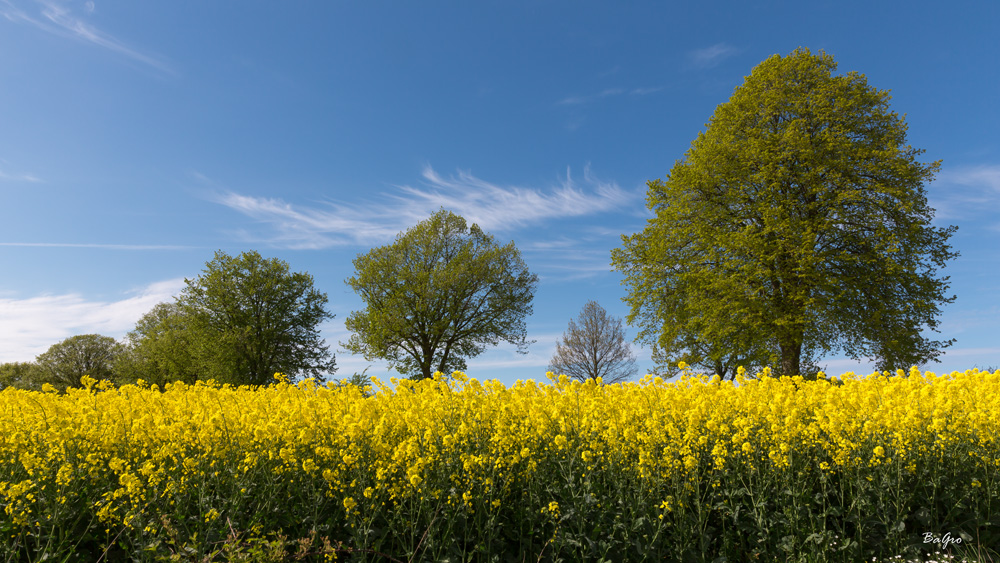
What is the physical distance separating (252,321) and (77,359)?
2933cm

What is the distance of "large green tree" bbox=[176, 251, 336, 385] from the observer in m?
28.8

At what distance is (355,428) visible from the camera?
4707mm

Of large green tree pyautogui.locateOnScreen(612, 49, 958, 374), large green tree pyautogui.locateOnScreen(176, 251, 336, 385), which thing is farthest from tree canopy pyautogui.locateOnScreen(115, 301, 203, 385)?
large green tree pyautogui.locateOnScreen(612, 49, 958, 374)

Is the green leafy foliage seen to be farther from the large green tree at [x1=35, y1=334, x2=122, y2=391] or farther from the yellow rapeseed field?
the yellow rapeseed field

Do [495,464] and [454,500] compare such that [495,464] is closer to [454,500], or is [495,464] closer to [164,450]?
[454,500]

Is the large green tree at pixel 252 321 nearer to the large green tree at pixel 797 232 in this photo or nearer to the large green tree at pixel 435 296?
the large green tree at pixel 435 296

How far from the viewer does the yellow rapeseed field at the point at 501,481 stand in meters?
4.21

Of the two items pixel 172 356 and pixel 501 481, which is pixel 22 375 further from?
pixel 501 481

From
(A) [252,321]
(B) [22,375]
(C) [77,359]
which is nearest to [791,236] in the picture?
(A) [252,321]

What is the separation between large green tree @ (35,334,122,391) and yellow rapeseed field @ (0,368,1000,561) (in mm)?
49910

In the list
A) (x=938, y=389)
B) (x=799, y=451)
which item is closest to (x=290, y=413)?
(x=799, y=451)

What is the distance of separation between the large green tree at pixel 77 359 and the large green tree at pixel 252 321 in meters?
21.7

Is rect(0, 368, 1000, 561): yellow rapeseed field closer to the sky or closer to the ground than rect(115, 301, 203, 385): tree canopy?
closer to the ground

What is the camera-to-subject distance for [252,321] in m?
30.1
